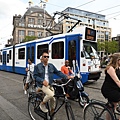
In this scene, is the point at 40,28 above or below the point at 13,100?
above

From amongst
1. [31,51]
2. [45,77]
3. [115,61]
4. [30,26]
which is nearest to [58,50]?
[31,51]

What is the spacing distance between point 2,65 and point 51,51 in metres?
12.6

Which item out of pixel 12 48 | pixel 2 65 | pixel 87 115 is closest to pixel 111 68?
pixel 87 115

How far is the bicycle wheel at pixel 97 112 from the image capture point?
324cm

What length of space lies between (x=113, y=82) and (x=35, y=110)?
2043 mm

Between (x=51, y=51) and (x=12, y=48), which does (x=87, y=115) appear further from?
(x=12, y=48)

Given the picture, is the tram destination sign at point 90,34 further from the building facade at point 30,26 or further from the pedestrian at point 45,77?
the building facade at point 30,26

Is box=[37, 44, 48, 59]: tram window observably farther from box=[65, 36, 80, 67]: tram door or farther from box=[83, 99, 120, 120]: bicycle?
box=[83, 99, 120, 120]: bicycle

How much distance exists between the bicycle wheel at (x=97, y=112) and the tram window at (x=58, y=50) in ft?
22.3

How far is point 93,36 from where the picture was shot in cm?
1049

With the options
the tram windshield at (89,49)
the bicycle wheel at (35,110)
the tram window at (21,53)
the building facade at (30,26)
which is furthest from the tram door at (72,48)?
the building facade at (30,26)

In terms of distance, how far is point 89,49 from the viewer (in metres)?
9.91

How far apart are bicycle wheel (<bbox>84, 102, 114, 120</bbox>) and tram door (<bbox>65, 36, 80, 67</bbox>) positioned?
19.1 ft

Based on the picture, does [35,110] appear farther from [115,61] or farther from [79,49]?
[79,49]
